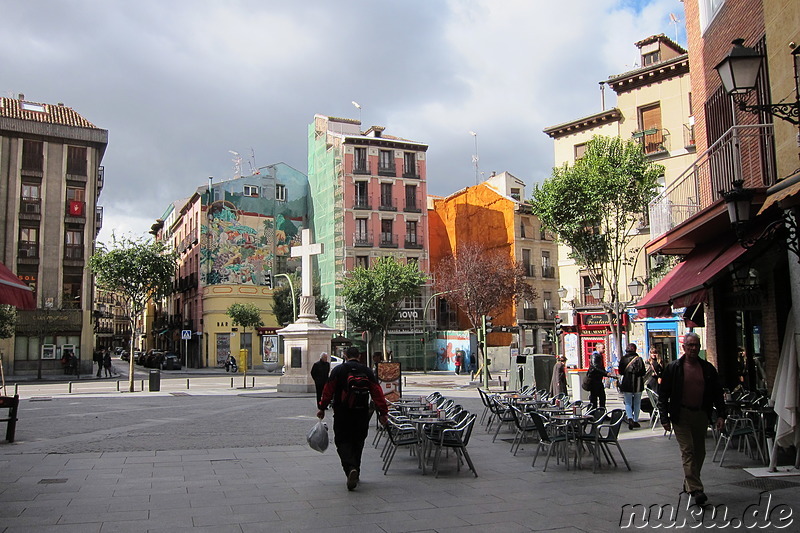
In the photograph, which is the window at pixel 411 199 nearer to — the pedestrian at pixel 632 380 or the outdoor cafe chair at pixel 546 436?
the pedestrian at pixel 632 380

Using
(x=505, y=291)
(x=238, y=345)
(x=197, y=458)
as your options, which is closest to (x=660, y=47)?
(x=505, y=291)

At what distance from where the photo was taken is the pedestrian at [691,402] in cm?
693

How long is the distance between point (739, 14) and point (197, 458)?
11489 millimetres

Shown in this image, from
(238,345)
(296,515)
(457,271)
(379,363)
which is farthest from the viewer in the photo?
(238,345)

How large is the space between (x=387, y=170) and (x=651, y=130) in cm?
2474

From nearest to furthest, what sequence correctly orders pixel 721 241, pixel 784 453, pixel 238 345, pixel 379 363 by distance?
pixel 784 453 → pixel 721 241 → pixel 379 363 → pixel 238 345

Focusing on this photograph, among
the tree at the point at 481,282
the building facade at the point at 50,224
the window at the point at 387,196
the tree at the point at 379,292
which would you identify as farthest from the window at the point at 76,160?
the tree at the point at 481,282

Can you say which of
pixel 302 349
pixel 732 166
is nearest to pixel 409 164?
pixel 302 349

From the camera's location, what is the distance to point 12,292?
8477mm

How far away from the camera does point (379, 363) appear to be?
15273 mm

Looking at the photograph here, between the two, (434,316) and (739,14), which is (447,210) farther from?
(739,14)

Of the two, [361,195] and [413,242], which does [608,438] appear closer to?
[361,195]

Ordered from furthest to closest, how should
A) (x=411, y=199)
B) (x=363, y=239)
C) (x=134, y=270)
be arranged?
(x=411, y=199) → (x=363, y=239) → (x=134, y=270)

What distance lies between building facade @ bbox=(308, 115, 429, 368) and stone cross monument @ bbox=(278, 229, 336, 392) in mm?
26326
